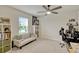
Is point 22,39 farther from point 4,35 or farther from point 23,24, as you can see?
point 4,35

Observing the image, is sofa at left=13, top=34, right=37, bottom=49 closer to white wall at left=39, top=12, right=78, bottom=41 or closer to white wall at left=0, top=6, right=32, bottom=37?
white wall at left=0, top=6, right=32, bottom=37

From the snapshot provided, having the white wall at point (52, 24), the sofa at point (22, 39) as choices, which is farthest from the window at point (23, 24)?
the white wall at point (52, 24)

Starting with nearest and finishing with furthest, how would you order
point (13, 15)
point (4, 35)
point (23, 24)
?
point (23, 24)
point (4, 35)
point (13, 15)

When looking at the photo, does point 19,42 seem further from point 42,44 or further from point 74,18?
point 74,18

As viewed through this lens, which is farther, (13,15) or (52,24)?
(13,15)

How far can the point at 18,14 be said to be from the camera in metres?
3.13

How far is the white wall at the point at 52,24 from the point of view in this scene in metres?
2.34

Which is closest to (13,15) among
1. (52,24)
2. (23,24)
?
(23,24)

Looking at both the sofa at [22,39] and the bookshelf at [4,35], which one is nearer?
the sofa at [22,39]

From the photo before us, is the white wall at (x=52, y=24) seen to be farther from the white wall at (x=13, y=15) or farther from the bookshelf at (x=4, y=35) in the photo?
the bookshelf at (x=4, y=35)

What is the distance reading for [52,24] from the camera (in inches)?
99.7

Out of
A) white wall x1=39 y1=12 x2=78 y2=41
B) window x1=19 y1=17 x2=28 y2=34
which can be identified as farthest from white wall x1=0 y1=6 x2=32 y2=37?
white wall x1=39 y1=12 x2=78 y2=41

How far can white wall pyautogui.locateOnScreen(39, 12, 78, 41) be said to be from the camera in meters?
2.34
